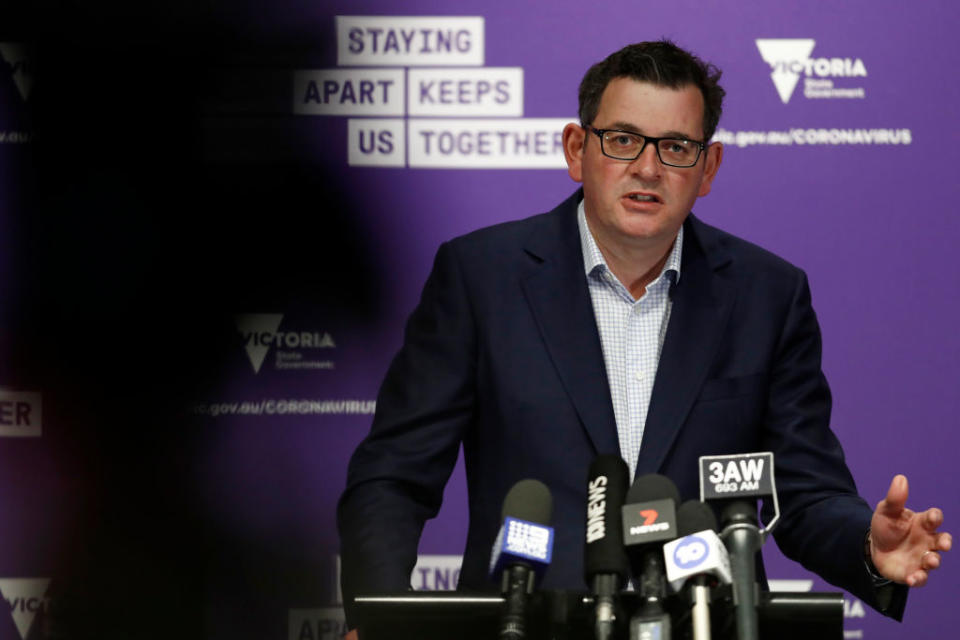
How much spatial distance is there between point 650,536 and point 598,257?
1.25m

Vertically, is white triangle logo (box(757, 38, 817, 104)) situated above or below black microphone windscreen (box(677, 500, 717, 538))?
above

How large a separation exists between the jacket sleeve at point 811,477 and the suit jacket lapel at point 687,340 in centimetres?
16

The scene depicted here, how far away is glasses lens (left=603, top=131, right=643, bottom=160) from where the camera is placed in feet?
7.86

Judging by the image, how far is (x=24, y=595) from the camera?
11.8 ft

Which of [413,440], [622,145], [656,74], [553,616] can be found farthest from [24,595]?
[553,616]

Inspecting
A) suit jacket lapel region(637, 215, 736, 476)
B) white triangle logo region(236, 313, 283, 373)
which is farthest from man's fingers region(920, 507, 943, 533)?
white triangle logo region(236, 313, 283, 373)

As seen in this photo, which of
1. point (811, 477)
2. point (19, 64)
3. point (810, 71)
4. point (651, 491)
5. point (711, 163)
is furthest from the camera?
point (19, 64)

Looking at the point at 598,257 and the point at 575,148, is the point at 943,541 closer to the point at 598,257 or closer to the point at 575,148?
the point at 598,257

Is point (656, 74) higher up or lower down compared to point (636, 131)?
higher up

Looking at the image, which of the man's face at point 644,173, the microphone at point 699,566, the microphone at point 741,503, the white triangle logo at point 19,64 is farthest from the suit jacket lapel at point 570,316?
the white triangle logo at point 19,64

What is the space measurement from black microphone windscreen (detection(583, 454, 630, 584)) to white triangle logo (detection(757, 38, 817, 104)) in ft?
7.73

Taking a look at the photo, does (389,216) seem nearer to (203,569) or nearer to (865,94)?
(203,569)

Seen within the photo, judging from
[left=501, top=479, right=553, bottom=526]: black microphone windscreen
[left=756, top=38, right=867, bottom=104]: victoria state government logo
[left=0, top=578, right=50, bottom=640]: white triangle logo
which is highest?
[left=756, top=38, right=867, bottom=104]: victoria state government logo

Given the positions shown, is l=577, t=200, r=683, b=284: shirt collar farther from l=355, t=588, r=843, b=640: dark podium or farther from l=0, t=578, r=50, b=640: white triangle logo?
l=0, t=578, r=50, b=640: white triangle logo
